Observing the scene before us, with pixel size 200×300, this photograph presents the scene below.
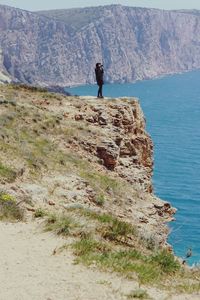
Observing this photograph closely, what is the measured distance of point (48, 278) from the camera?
12570mm

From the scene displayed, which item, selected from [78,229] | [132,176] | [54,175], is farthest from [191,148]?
[78,229]

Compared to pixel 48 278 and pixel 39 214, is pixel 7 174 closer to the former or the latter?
pixel 39 214

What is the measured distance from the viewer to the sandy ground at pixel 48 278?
11.8 meters

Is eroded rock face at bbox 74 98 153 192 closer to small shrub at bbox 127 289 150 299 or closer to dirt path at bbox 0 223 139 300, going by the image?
dirt path at bbox 0 223 139 300

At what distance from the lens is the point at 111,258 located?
45.8 feet

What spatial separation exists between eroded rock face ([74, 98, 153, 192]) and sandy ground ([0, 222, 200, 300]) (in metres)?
13.1

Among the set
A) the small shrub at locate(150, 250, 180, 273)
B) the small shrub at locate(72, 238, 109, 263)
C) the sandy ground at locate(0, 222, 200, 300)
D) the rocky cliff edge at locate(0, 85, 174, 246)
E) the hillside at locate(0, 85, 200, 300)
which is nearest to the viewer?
→ the sandy ground at locate(0, 222, 200, 300)

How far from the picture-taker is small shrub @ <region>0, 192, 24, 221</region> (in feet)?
55.0

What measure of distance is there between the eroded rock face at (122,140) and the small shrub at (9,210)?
10589 millimetres

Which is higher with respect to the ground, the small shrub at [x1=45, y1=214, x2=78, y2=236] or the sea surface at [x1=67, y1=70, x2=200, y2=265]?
the small shrub at [x1=45, y1=214, x2=78, y2=236]

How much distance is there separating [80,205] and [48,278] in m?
6.97

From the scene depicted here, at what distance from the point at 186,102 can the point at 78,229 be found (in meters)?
174

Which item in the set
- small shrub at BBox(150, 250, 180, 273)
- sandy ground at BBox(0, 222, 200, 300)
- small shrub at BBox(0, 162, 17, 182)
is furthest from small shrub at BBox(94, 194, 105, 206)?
small shrub at BBox(150, 250, 180, 273)

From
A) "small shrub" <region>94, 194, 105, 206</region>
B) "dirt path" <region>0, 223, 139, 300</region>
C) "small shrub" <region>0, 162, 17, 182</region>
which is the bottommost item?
"small shrub" <region>94, 194, 105, 206</region>
